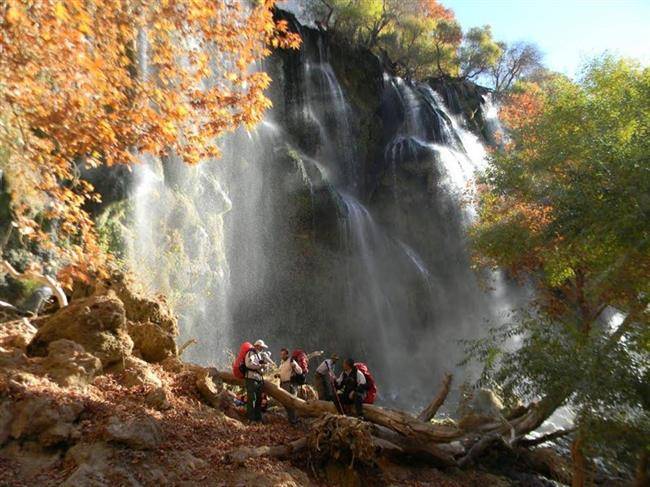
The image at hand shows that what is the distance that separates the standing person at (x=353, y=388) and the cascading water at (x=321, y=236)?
6.74 metres

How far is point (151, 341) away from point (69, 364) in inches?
94.1

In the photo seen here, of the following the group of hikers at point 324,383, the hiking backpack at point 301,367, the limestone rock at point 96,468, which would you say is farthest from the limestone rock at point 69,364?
the hiking backpack at point 301,367

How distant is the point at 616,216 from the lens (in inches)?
326

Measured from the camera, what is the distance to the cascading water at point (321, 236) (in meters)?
15.2

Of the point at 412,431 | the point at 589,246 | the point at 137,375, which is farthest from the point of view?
the point at 589,246

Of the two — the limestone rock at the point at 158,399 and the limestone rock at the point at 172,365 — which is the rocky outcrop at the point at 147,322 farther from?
the limestone rock at the point at 158,399

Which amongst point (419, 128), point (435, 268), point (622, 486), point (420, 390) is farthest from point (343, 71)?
point (622, 486)

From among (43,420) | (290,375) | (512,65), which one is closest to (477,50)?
(512,65)

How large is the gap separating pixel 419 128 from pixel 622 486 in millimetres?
24963

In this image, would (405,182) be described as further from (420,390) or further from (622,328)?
(622,328)

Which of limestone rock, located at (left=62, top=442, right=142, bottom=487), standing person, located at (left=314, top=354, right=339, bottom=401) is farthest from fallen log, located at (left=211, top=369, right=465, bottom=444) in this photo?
limestone rock, located at (left=62, top=442, right=142, bottom=487)

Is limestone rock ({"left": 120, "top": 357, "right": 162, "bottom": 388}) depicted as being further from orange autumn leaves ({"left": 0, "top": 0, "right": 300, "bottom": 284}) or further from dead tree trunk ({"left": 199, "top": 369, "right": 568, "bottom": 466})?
orange autumn leaves ({"left": 0, "top": 0, "right": 300, "bottom": 284})

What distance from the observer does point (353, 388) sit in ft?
28.9

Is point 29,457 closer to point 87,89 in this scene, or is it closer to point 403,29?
point 87,89
